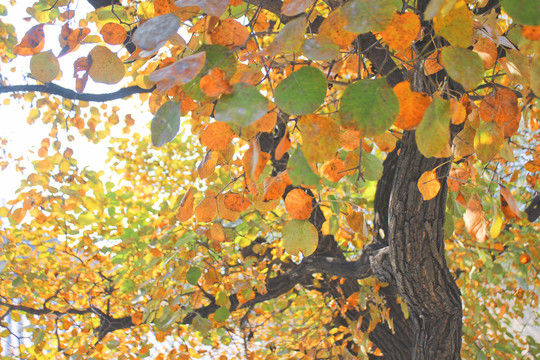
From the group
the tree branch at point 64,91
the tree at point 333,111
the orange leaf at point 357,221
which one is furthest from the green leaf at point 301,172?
the tree branch at point 64,91

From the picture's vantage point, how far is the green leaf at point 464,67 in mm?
348

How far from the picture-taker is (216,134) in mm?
500

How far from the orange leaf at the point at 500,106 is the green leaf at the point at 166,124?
38 cm

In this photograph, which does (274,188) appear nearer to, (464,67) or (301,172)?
(301,172)

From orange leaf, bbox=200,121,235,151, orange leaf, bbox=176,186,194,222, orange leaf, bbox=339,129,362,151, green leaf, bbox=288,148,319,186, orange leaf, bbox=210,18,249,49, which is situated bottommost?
green leaf, bbox=288,148,319,186

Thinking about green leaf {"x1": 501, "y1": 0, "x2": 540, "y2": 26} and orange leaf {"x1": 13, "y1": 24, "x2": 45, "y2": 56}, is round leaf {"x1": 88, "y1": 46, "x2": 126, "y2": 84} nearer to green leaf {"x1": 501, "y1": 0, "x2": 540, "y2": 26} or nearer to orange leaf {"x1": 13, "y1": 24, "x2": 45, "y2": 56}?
orange leaf {"x1": 13, "y1": 24, "x2": 45, "y2": 56}

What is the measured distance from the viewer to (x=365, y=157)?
695 millimetres

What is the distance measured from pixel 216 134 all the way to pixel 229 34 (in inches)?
5.1

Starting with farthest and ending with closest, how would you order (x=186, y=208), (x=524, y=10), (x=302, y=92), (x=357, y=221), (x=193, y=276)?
1. (x=193, y=276)
2. (x=357, y=221)
3. (x=186, y=208)
4. (x=302, y=92)
5. (x=524, y=10)

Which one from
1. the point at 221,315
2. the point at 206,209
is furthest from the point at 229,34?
the point at 221,315

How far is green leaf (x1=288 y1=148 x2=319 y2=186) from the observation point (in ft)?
1.26

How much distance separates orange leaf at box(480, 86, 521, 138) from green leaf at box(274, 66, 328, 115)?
267 millimetres

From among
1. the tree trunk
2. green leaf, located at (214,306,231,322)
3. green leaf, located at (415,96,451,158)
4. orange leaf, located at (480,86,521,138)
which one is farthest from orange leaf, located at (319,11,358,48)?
green leaf, located at (214,306,231,322)

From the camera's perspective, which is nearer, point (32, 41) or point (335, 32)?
point (335, 32)
